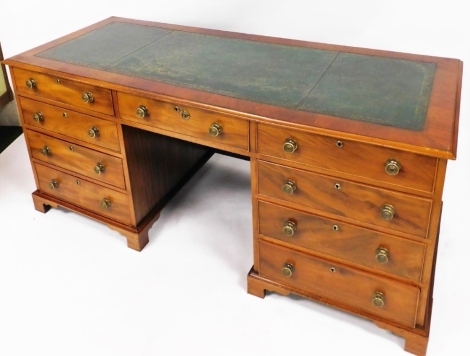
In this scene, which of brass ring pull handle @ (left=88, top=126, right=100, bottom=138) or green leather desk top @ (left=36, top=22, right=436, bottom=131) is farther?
brass ring pull handle @ (left=88, top=126, right=100, bottom=138)

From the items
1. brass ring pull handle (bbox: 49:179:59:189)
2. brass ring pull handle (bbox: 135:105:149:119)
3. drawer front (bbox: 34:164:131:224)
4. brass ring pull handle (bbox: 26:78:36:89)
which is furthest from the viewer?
brass ring pull handle (bbox: 49:179:59:189)

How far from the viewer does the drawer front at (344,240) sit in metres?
1.65

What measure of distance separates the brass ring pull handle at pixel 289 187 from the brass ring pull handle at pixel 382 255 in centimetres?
31

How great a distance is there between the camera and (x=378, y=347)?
1.81m

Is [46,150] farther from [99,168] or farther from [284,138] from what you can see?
[284,138]

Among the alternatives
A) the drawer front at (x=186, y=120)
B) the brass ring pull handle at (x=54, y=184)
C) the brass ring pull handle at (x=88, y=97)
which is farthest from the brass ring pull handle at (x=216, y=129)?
the brass ring pull handle at (x=54, y=184)

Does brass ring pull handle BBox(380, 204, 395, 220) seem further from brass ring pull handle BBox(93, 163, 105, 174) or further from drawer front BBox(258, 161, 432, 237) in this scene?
brass ring pull handle BBox(93, 163, 105, 174)

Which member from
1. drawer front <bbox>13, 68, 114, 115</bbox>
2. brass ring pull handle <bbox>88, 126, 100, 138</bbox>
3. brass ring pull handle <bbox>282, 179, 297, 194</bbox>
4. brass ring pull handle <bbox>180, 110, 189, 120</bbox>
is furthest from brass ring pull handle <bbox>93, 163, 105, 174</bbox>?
brass ring pull handle <bbox>282, 179, 297, 194</bbox>

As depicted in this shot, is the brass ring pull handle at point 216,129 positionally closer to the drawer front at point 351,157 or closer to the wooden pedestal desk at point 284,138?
the wooden pedestal desk at point 284,138

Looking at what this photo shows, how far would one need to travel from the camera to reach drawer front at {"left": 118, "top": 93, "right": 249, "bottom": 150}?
1714 mm

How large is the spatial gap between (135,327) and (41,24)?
5.90ft

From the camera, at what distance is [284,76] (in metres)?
1.85

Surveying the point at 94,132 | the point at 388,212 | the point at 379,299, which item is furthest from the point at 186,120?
the point at 379,299

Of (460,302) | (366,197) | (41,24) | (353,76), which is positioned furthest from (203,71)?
(41,24)
